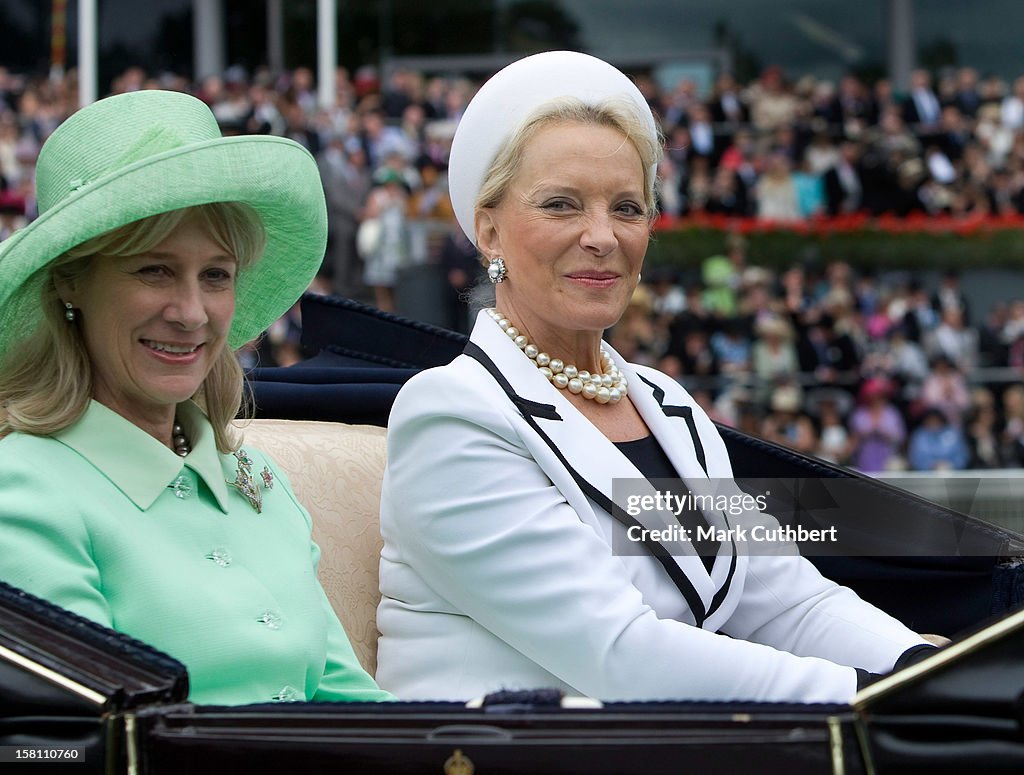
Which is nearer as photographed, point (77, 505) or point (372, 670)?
point (77, 505)

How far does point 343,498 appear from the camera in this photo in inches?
100

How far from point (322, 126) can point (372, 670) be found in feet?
35.4

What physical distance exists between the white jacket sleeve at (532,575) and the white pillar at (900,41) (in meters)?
16.3

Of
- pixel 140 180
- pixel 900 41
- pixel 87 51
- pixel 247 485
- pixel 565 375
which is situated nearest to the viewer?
pixel 140 180

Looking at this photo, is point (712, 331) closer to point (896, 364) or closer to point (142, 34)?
point (896, 364)

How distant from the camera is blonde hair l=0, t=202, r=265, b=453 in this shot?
73.2 inches

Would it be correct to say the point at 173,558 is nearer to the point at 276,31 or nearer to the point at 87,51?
the point at 87,51

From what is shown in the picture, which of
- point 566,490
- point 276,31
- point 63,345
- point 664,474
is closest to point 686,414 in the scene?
point 664,474

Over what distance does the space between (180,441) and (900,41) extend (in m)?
16.7

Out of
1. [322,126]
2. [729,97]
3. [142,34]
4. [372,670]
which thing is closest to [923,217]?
[729,97]

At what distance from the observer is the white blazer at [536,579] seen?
1981 millimetres

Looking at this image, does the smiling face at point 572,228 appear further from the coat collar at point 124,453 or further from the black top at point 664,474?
the coat collar at point 124,453

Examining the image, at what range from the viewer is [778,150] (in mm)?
14062

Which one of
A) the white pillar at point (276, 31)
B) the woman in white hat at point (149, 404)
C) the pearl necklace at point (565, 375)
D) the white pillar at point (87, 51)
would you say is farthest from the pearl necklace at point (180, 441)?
the white pillar at point (276, 31)
